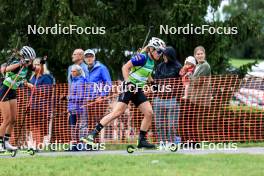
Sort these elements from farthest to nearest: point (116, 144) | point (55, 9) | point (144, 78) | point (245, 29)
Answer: point (245, 29)
point (55, 9)
point (116, 144)
point (144, 78)

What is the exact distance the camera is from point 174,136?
40.0ft

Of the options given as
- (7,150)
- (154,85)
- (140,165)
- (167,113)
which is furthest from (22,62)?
(140,165)

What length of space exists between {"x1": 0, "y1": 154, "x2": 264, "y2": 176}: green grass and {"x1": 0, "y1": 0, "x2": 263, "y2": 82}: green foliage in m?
5.88

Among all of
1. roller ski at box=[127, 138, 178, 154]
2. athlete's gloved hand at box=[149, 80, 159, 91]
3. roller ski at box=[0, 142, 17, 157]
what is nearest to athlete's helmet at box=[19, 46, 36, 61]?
roller ski at box=[0, 142, 17, 157]

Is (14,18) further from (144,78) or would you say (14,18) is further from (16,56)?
(144,78)

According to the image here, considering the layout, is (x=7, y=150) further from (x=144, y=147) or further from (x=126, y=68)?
(x=126, y=68)

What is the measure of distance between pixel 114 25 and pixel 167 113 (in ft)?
16.9

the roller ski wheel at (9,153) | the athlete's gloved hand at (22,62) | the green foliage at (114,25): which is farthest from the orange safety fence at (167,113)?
the green foliage at (114,25)

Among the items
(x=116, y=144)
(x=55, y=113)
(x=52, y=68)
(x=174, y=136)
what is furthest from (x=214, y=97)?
(x=52, y=68)

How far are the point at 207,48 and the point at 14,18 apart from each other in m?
4.76

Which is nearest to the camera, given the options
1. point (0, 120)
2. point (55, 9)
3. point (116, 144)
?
point (116, 144)

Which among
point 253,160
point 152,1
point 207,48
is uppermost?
point 152,1

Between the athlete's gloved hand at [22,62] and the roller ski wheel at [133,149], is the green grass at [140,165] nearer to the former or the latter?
the roller ski wheel at [133,149]

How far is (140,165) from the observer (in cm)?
924
